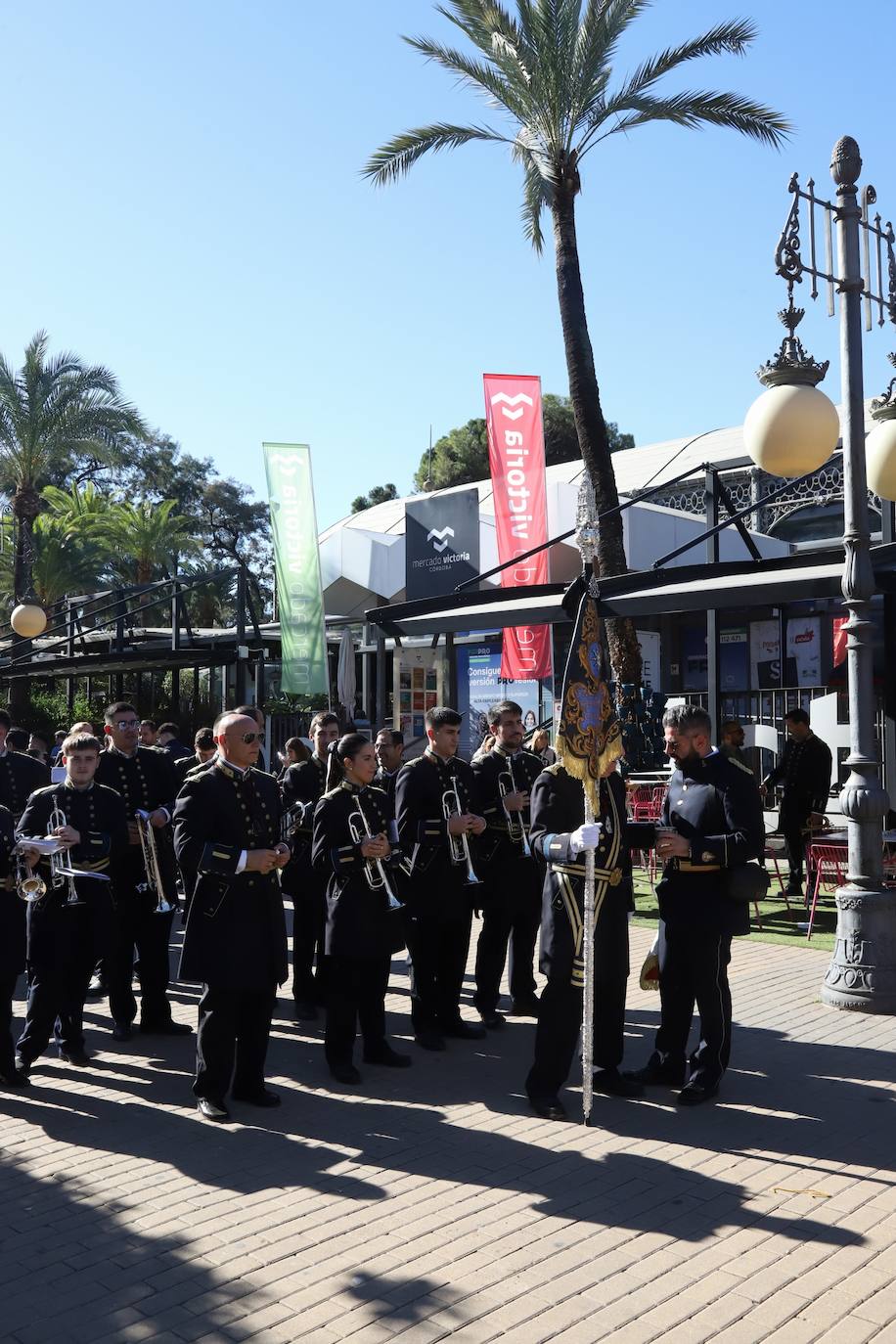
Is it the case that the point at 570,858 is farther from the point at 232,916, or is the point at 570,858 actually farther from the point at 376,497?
the point at 376,497

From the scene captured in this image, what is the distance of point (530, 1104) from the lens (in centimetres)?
601

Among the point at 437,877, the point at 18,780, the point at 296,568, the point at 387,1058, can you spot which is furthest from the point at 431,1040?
the point at 296,568

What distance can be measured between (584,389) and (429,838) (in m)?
9.21

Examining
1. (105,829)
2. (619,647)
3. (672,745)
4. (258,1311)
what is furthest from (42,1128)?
(619,647)

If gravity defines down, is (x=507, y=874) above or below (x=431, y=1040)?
above

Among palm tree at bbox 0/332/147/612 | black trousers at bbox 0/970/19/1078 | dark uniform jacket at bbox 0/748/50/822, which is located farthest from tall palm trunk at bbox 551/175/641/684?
palm tree at bbox 0/332/147/612

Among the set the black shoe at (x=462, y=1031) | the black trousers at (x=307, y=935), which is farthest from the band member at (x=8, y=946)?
the black shoe at (x=462, y=1031)

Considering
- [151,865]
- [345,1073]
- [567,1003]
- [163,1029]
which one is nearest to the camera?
[567,1003]

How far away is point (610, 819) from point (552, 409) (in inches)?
1664

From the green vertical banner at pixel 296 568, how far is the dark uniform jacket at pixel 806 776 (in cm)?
672

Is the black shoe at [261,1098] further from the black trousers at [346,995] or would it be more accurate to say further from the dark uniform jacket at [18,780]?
the dark uniform jacket at [18,780]

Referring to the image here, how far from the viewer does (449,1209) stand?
189 inches

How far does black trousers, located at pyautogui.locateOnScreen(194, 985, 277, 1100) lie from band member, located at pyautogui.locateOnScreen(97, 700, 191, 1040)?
63.7 inches

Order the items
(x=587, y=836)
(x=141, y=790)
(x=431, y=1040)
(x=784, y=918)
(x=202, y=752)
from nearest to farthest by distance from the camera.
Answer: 1. (x=587, y=836)
2. (x=431, y=1040)
3. (x=141, y=790)
4. (x=202, y=752)
5. (x=784, y=918)
